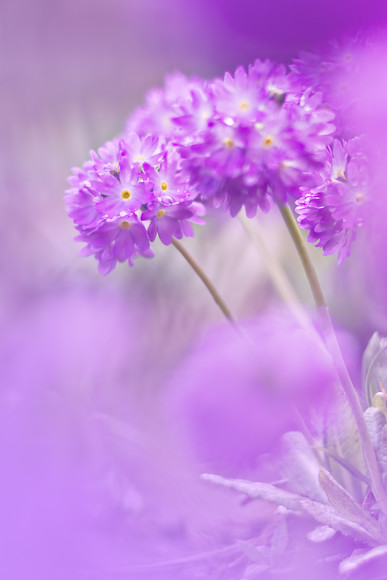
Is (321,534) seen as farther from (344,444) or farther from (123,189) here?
(123,189)

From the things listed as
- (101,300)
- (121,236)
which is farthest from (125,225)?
(101,300)

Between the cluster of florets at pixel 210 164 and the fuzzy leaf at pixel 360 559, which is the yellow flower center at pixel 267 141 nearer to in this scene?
the cluster of florets at pixel 210 164

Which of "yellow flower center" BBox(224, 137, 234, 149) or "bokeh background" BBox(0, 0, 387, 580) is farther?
"bokeh background" BBox(0, 0, 387, 580)

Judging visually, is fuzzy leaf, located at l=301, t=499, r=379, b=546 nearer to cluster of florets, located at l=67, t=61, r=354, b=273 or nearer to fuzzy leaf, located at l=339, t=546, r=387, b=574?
fuzzy leaf, located at l=339, t=546, r=387, b=574

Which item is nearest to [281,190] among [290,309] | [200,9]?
[290,309]

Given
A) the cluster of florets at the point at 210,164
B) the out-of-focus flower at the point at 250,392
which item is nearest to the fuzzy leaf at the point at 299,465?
the out-of-focus flower at the point at 250,392

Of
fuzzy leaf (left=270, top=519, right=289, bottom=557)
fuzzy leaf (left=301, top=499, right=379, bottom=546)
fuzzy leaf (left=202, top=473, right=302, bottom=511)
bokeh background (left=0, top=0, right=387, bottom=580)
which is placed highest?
bokeh background (left=0, top=0, right=387, bottom=580)

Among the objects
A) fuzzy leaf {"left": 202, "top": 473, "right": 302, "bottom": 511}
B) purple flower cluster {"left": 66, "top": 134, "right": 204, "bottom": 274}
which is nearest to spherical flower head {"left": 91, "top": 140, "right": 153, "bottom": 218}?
purple flower cluster {"left": 66, "top": 134, "right": 204, "bottom": 274}

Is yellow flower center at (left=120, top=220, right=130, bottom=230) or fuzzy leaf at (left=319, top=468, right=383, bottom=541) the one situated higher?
yellow flower center at (left=120, top=220, right=130, bottom=230)
